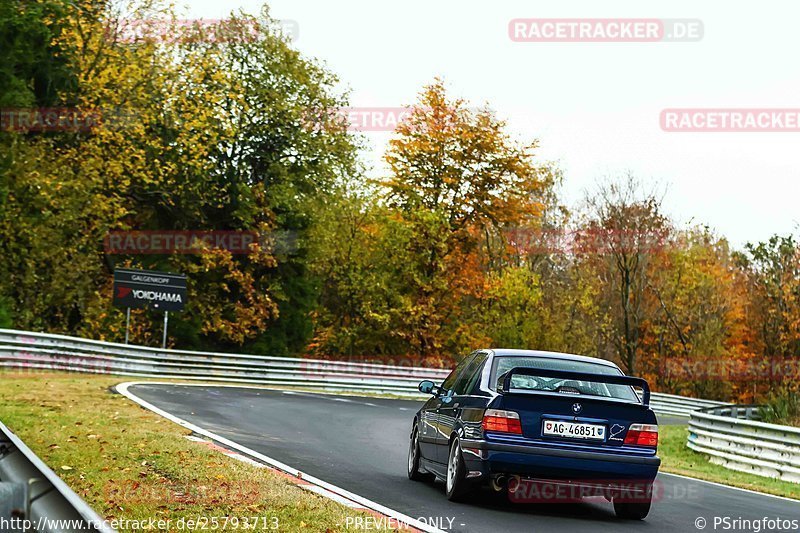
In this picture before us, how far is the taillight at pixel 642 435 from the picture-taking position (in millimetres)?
10125

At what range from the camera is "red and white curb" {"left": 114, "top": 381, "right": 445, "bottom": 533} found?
898 centimetres

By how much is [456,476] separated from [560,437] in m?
1.11

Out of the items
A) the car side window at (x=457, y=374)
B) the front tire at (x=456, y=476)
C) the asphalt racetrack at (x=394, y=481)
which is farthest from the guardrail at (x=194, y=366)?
the front tire at (x=456, y=476)

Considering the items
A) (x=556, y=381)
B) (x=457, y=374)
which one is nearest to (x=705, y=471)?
(x=457, y=374)

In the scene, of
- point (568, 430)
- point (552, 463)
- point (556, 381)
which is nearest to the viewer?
point (552, 463)

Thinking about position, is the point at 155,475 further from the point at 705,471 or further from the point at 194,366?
the point at 194,366

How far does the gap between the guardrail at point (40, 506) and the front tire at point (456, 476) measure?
5.08 metres

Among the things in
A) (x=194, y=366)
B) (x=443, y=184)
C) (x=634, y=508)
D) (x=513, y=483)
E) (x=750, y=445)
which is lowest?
(x=750, y=445)

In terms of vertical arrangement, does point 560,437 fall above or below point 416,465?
above

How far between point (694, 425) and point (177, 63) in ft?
80.1

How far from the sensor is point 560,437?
9977 mm

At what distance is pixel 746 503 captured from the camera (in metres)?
12.5

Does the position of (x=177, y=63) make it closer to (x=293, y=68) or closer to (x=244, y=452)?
(x=293, y=68)

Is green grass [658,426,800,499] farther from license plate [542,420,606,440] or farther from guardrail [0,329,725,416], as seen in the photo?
guardrail [0,329,725,416]
